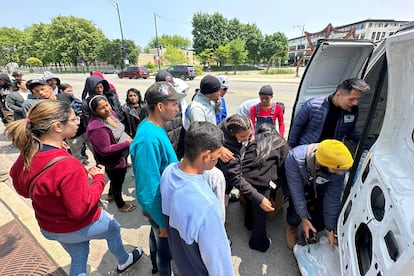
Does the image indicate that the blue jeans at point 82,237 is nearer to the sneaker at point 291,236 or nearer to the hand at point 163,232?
the hand at point 163,232

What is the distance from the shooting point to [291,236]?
98.8 inches

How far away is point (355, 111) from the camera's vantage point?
2.76 m

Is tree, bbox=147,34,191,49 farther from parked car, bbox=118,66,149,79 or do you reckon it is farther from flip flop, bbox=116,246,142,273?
flip flop, bbox=116,246,142,273

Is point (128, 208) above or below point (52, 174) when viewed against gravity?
below

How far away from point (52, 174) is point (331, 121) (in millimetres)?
2875

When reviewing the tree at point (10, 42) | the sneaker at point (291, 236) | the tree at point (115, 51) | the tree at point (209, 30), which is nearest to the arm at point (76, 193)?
the sneaker at point (291, 236)

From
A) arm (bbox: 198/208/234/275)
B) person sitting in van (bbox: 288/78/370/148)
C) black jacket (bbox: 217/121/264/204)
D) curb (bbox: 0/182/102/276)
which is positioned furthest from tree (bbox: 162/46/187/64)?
arm (bbox: 198/208/234/275)

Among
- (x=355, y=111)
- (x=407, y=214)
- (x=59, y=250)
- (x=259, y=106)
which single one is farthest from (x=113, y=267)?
(x=355, y=111)

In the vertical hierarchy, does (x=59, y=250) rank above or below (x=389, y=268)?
below

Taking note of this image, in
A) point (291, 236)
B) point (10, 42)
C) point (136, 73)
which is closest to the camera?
point (291, 236)

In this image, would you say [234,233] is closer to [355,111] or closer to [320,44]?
[355,111]

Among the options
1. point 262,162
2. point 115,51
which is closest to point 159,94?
point 262,162

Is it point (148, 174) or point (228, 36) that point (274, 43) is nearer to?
point (228, 36)

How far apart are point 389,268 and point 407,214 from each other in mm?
267
